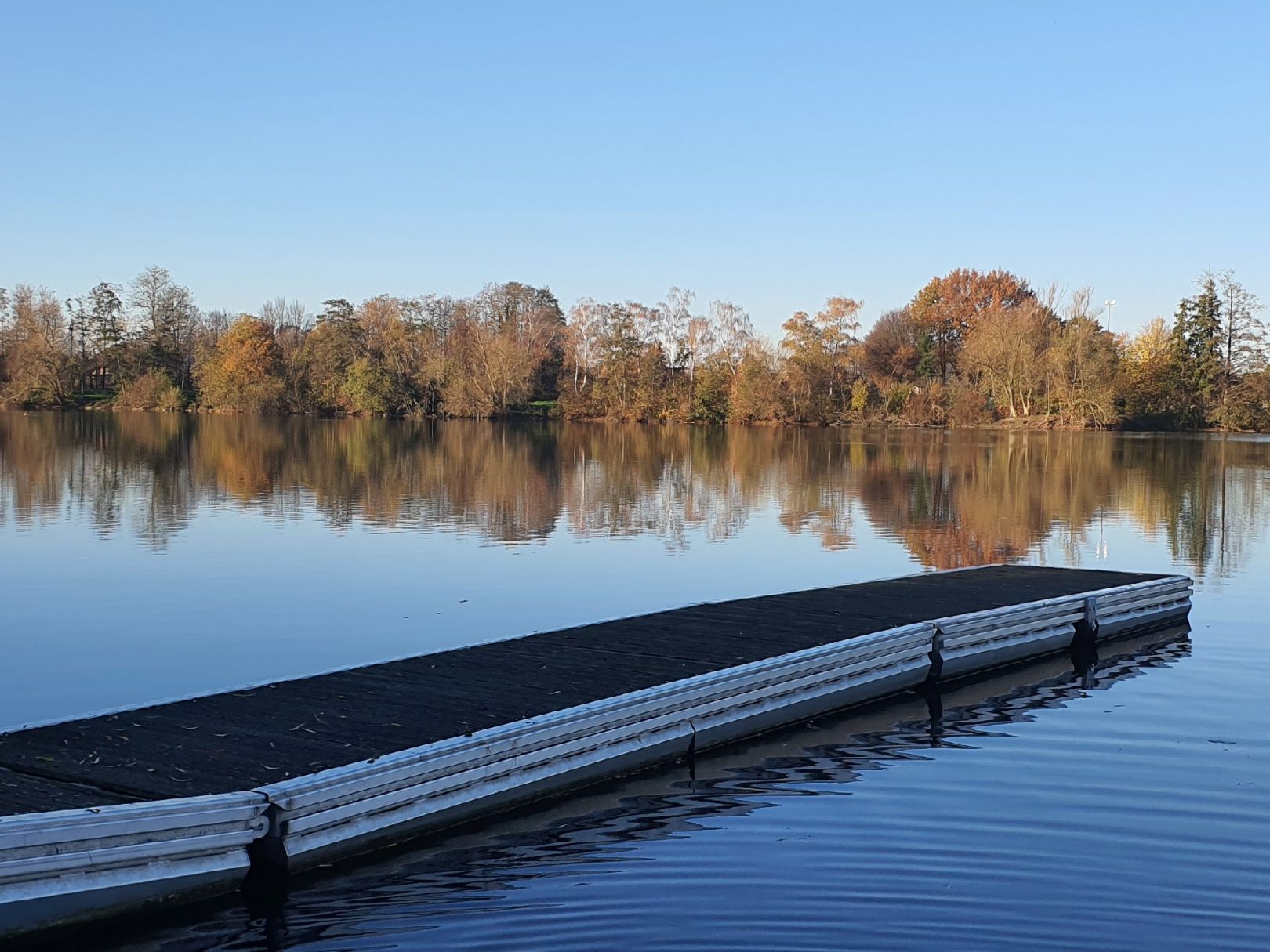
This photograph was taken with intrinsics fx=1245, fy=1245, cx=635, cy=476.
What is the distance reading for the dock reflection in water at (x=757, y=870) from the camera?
5.91 metres

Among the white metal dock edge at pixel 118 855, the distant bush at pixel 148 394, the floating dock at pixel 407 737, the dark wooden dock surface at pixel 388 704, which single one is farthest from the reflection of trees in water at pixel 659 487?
the distant bush at pixel 148 394

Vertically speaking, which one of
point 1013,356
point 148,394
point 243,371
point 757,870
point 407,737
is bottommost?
point 757,870

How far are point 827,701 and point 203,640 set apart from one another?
6359 millimetres

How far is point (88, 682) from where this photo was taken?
1067 cm

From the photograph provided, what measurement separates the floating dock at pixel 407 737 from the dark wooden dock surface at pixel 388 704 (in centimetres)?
2

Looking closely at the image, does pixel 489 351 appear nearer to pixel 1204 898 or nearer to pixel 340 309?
pixel 340 309

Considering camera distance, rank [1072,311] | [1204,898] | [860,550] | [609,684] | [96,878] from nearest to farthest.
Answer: [96,878] < [1204,898] < [609,684] < [860,550] < [1072,311]

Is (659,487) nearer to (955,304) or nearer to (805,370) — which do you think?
(805,370)

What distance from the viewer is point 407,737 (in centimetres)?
771

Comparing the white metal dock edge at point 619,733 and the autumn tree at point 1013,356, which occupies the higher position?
the autumn tree at point 1013,356

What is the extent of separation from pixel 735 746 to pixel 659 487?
78.2ft

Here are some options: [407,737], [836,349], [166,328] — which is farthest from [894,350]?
[407,737]

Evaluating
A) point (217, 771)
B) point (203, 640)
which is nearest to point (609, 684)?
point (217, 771)

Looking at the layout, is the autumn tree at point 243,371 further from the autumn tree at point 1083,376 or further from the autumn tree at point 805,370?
the autumn tree at point 1083,376
